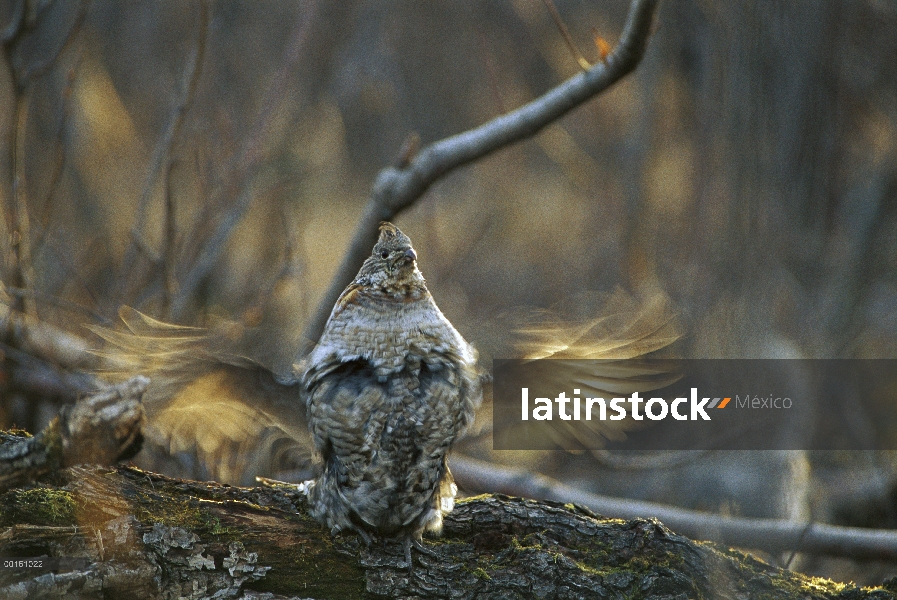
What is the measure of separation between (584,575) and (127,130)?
253 inches

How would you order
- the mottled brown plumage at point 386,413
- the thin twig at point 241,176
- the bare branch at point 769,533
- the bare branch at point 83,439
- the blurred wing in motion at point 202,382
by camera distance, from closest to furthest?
the bare branch at point 83,439, the mottled brown plumage at point 386,413, the blurred wing in motion at point 202,382, the bare branch at point 769,533, the thin twig at point 241,176

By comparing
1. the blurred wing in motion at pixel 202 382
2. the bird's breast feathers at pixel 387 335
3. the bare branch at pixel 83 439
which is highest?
the bird's breast feathers at pixel 387 335

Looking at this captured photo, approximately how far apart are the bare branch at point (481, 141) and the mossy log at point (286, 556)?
4.66ft

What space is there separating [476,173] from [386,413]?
816 cm

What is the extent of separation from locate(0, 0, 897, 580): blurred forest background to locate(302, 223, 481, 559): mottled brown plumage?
1.14ft

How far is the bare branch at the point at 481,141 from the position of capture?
316cm

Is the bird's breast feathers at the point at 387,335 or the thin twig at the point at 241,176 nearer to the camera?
the bird's breast feathers at the point at 387,335

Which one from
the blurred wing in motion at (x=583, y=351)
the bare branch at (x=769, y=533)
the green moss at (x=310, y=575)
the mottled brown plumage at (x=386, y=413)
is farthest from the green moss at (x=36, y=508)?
the bare branch at (x=769, y=533)

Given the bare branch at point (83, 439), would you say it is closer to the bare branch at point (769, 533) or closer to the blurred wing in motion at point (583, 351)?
the blurred wing in motion at point (583, 351)

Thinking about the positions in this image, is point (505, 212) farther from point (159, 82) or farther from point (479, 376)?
point (479, 376)

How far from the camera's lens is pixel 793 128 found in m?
4.34

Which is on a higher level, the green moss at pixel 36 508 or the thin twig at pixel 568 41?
the thin twig at pixel 568 41

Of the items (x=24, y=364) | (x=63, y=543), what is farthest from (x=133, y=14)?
(x=63, y=543)

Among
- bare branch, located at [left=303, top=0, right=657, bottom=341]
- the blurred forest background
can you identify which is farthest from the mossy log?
bare branch, located at [left=303, top=0, right=657, bottom=341]
